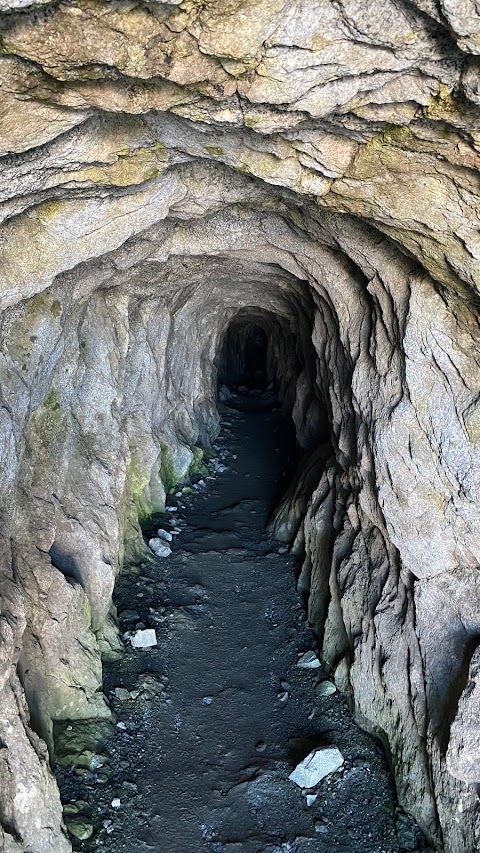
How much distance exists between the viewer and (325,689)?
25.6ft

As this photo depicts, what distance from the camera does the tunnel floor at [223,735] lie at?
586cm

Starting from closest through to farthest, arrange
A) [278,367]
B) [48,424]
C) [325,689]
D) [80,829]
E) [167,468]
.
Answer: [80,829]
[48,424]
[325,689]
[167,468]
[278,367]

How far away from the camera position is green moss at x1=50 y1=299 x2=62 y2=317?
6.74 meters

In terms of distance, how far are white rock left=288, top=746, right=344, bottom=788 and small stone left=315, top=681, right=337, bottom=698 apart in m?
1.02

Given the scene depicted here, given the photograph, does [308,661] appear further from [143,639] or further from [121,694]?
[121,694]

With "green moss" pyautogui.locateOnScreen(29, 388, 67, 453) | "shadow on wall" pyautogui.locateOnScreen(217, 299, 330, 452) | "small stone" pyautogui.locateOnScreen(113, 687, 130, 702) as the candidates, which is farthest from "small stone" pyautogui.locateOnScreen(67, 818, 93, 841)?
"shadow on wall" pyautogui.locateOnScreen(217, 299, 330, 452)

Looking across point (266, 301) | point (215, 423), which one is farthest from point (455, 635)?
point (215, 423)

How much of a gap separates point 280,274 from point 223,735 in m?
7.52

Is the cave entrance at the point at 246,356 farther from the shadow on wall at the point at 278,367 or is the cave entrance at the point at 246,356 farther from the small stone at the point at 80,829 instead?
the small stone at the point at 80,829

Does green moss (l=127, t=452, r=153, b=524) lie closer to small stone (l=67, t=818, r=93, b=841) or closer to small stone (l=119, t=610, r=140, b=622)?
small stone (l=119, t=610, r=140, b=622)

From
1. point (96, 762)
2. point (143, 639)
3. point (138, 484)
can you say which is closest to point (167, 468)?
point (138, 484)

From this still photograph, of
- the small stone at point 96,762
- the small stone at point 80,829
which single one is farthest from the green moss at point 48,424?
the small stone at point 80,829

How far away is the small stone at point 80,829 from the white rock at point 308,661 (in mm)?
3573

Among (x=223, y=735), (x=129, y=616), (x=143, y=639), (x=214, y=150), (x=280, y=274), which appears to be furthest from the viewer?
(x=280, y=274)
